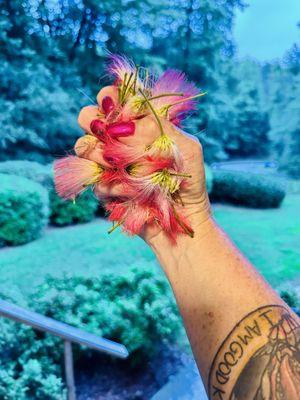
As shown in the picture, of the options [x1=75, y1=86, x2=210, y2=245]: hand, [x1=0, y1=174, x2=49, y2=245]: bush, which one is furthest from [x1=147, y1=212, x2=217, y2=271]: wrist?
[x1=0, y1=174, x2=49, y2=245]: bush

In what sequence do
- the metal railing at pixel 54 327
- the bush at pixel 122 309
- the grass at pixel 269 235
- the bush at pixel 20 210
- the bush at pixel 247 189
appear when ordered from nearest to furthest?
1. the metal railing at pixel 54 327
2. the bush at pixel 122 309
3. the bush at pixel 20 210
4. the grass at pixel 269 235
5. the bush at pixel 247 189

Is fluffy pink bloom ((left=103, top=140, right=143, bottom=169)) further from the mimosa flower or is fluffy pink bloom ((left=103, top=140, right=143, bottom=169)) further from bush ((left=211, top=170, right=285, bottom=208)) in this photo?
bush ((left=211, top=170, right=285, bottom=208))

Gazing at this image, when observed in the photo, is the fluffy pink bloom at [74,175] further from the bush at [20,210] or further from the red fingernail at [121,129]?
the bush at [20,210]

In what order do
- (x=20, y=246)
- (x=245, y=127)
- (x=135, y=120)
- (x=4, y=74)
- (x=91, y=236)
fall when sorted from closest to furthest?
(x=135, y=120) < (x=20, y=246) < (x=91, y=236) < (x=4, y=74) < (x=245, y=127)

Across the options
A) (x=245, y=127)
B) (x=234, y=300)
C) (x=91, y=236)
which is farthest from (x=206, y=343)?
(x=245, y=127)

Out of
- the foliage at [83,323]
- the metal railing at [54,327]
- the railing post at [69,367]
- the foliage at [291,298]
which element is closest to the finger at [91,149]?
the metal railing at [54,327]

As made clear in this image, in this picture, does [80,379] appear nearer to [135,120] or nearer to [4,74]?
[135,120]

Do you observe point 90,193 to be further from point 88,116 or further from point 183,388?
point 183,388
